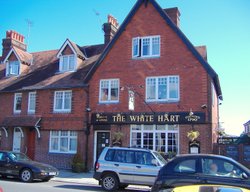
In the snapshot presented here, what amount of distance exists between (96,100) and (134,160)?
28.7 feet

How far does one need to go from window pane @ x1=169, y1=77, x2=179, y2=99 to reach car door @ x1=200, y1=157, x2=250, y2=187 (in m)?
10.4

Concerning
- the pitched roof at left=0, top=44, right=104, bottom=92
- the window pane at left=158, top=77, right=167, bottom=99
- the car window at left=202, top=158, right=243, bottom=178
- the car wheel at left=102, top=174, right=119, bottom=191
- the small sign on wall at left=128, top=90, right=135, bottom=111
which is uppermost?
the pitched roof at left=0, top=44, right=104, bottom=92

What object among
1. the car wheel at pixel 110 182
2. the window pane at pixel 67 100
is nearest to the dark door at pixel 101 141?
the window pane at pixel 67 100

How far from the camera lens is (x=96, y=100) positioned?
21.7m

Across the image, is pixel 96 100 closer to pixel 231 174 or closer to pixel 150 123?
pixel 150 123

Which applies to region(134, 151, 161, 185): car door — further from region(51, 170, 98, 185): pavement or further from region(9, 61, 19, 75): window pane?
region(9, 61, 19, 75): window pane

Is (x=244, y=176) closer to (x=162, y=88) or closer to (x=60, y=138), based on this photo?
(x=162, y=88)

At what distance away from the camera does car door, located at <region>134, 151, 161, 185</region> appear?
13.1 m

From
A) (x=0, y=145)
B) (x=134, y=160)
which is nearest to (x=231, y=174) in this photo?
(x=134, y=160)

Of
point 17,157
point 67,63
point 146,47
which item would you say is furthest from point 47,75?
point 17,157

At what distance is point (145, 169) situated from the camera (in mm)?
13219

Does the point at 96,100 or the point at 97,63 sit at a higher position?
the point at 97,63

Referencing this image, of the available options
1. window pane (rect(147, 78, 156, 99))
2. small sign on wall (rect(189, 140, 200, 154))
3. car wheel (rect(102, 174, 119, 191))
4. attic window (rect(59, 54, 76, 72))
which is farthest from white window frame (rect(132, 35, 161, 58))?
car wheel (rect(102, 174, 119, 191))

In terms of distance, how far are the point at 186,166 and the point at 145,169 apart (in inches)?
161
